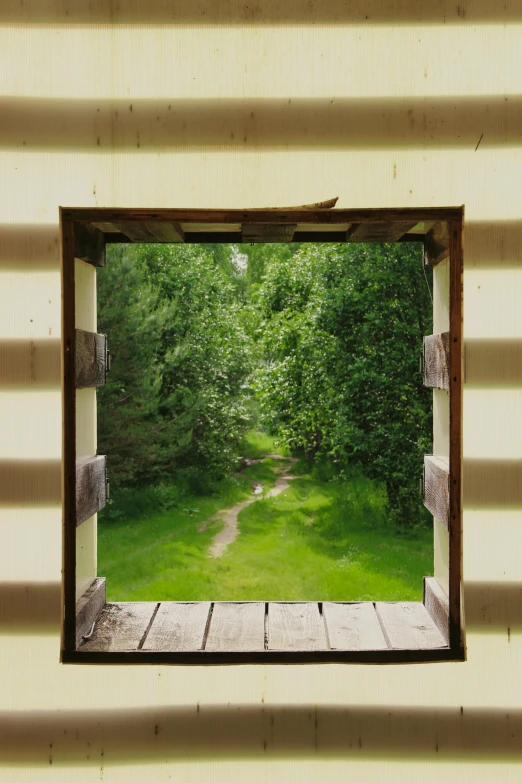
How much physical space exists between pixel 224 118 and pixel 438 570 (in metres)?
1.86

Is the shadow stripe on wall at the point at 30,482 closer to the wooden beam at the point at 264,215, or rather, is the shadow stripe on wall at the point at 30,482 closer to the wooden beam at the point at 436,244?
the wooden beam at the point at 264,215

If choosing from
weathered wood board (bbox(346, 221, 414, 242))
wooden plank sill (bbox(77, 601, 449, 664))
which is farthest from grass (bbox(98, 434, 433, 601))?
weathered wood board (bbox(346, 221, 414, 242))

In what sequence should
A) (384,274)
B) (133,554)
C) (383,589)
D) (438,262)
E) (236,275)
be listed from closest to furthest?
(438,262) → (383,589) → (384,274) → (133,554) → (236,275)

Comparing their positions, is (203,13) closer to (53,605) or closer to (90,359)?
(90,359)

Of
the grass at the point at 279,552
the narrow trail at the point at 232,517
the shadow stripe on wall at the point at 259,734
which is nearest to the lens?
the shadow stripe on wall at the point at 259,734

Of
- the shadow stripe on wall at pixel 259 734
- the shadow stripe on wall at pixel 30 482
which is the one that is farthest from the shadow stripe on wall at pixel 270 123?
the shadow stripe on wall at pixel 259 734

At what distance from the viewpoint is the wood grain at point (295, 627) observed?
2.20 meters

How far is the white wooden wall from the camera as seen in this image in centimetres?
213

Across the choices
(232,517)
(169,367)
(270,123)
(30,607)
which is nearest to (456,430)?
(270,123)

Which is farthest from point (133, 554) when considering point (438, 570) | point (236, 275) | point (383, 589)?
point (236, 275)

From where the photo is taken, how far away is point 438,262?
8.23 ft

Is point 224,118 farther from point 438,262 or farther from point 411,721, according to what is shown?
point 411,721

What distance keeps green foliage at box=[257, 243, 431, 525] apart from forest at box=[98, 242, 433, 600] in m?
0.02

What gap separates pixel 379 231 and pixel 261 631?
1487 mm
